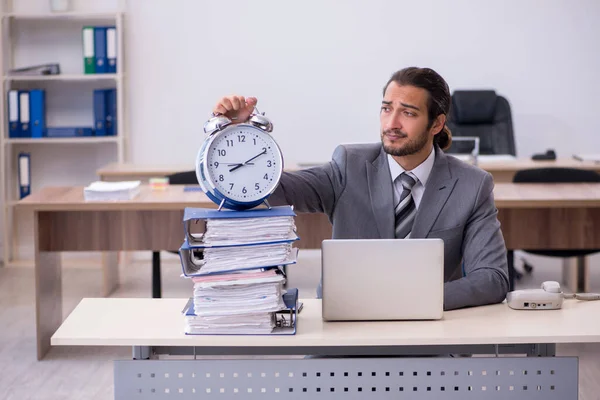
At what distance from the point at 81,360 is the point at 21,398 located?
49 centimetres

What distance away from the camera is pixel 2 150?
5914mm

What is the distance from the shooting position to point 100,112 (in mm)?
5953

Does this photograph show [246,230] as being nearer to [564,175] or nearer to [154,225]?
[154,225]

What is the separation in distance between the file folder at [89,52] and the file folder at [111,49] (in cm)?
10

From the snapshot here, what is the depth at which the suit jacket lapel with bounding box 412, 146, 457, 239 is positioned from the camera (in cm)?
249

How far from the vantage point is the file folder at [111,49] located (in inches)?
230

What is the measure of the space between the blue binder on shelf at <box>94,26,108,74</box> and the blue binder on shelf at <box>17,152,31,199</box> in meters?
0.78

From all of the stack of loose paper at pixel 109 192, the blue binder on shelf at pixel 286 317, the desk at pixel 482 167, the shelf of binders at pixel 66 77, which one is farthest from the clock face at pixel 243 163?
the shelf of binders at pixel 66 77

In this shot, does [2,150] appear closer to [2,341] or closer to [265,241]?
[2,341]

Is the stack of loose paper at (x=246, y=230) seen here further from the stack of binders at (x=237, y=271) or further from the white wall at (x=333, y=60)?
the white wall at (x=333, y=60)

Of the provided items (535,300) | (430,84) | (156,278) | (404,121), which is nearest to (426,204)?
(404,121)

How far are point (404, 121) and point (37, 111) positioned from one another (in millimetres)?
4014

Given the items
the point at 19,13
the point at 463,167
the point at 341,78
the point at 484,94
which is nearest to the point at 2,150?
the point at 19,13

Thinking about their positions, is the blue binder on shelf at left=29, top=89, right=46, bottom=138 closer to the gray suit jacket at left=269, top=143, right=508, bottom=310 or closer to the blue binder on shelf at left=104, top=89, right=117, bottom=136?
the blue binder on shelf at left=104, top=89, right=117, bottom=136
